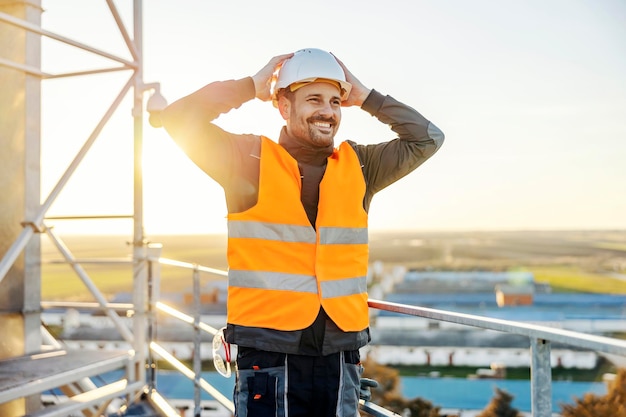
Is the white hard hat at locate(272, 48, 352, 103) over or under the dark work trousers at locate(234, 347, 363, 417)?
over

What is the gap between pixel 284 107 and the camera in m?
2.06

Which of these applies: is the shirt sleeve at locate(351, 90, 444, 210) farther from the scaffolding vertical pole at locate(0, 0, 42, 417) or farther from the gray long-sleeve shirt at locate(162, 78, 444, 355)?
the scaffolding vertical pole at locate(0, 0, 42, 417)

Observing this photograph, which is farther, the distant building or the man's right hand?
the distant building

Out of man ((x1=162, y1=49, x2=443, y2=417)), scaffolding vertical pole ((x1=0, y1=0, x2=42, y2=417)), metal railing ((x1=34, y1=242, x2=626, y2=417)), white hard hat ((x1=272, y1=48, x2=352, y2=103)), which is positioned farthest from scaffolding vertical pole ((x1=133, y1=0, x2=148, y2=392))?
white hard hat ((x1=272, y1=48, x2=352, y2=103))

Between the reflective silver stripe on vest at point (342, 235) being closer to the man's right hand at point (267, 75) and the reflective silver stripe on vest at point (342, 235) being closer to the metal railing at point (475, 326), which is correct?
the metal railing at point (475, 326)

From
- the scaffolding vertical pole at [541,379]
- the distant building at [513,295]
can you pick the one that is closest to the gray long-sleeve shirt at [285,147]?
the scaffolding vertical pole at [541,379]

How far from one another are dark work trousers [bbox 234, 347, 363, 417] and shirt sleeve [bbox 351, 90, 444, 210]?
66 cm

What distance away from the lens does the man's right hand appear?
204cm

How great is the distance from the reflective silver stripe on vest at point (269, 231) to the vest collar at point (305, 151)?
28 cm

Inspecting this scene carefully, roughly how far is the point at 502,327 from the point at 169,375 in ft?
203

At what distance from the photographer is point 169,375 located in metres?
58.7

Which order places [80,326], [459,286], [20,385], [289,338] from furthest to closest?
[459,286] → [80,326] → [20,385] → [289,338]

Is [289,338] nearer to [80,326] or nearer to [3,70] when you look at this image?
[3,70]

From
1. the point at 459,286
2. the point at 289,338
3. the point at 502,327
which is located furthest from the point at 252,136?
the point at 459,286
